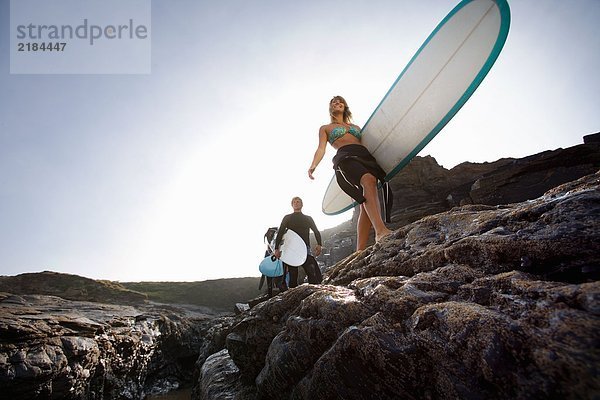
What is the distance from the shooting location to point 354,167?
319 cm

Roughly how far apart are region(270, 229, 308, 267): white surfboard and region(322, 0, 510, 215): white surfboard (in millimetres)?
2386

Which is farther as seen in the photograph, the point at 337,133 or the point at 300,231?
the point at 300,231

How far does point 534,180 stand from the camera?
372 inches

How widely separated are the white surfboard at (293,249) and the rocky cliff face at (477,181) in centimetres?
762

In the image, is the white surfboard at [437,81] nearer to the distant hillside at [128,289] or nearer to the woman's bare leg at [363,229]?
the woman's bare leg at [363,229]

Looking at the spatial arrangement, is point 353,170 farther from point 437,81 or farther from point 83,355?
point 83,355

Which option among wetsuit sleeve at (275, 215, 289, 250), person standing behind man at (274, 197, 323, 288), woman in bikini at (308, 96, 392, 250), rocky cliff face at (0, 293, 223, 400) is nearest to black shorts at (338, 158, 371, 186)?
woman in bikini at (308, 96, 392, 250)

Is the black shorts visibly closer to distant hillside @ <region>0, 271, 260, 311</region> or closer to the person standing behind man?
the person standing behind man

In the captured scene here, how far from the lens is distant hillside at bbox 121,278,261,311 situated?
15.3 meters

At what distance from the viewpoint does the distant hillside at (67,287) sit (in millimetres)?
10766

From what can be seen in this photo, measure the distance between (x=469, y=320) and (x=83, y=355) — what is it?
6.14m

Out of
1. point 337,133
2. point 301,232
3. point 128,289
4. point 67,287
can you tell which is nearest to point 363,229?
point 337,133

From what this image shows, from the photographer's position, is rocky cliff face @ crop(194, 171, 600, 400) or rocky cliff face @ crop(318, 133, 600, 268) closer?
rocky cliff face @ crop(194, 171, 600, 400)

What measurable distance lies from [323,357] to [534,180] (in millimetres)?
11816
